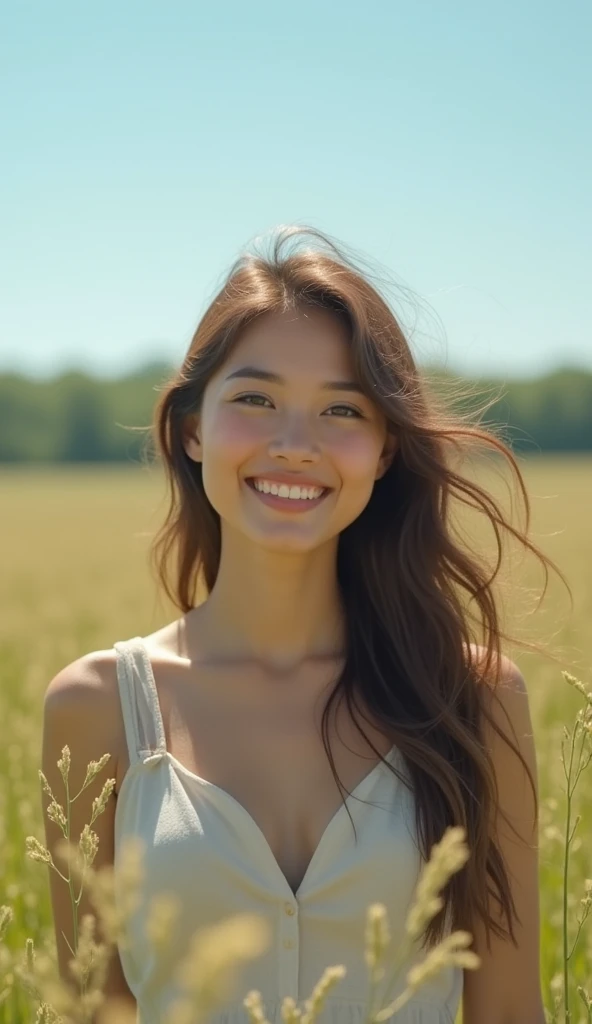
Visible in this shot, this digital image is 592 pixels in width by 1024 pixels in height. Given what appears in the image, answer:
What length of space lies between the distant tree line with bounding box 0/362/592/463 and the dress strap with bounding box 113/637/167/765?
7320 centimetres

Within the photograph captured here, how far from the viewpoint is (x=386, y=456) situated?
8.72ft

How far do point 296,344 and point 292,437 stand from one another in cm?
25

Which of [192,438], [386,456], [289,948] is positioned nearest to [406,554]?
[386,456]

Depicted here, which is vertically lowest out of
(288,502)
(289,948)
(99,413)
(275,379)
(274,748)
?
(99,413)

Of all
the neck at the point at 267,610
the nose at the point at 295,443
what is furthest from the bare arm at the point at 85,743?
the nose at the point at 295,443

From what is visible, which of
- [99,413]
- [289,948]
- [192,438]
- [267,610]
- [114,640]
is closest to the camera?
[289,948]

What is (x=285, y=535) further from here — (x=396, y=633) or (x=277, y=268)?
(x=277, y=268)

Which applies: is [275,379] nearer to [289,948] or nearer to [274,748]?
[274,748]

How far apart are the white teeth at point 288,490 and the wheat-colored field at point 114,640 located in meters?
0.56

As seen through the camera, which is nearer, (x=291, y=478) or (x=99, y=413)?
(x=291, y=478)

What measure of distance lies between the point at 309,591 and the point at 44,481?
62.2 meters

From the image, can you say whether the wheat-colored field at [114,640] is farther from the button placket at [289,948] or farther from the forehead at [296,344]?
the forehead at [296,344]

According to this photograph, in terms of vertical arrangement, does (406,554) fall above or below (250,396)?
below

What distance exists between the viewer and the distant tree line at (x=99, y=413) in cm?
8288
